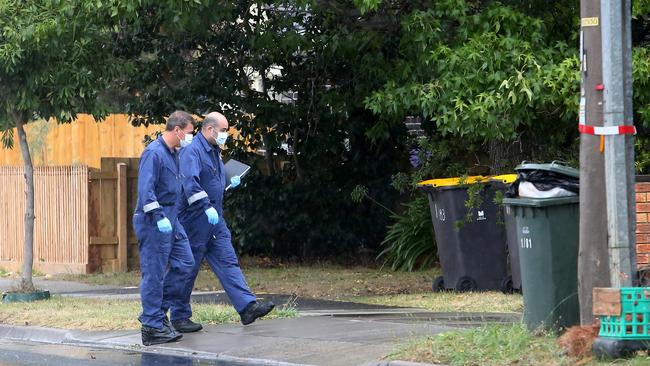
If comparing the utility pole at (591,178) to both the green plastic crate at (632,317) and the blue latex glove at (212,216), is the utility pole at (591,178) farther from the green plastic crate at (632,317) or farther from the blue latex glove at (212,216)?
the blue latex glove at (212,216)

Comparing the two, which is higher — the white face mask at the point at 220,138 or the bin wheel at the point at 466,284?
the white face mask at the point at 220,138

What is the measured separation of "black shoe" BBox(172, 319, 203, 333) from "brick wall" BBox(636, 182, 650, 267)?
3923 mm

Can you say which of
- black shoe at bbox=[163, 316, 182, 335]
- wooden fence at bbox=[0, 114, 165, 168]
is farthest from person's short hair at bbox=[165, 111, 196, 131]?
wooden fence at bbox=[0, 114, 165, 168]

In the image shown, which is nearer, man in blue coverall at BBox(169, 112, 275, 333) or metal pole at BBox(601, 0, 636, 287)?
Result: metal pole at BBox(601, 0, 636, 287)

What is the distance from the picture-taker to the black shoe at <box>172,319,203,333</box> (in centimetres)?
1061

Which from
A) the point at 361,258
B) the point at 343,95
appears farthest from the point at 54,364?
the point at 361,258

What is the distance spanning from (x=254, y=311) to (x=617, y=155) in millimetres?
3988

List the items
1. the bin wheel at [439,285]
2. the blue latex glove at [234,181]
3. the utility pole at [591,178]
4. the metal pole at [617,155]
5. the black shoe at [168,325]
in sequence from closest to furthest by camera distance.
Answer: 1. the metal pole at [617,155]
2. the utility pole at [591,178]
3. the black shoe at [168,325]
4. the blue latex glove at [234,181]
5. the bin wheel at [439,285]

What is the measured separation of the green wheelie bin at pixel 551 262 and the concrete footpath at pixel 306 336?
1122 mm

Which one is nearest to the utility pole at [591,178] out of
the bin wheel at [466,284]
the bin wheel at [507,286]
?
the bin wheel at [507,286]

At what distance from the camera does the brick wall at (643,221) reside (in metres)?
9.47

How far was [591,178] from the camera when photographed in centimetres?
820

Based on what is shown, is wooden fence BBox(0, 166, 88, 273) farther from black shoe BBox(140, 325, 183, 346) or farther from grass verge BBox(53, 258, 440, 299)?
black shoe BBox(140, 325, 183, 346)

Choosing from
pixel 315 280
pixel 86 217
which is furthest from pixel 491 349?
pixel 86 217
